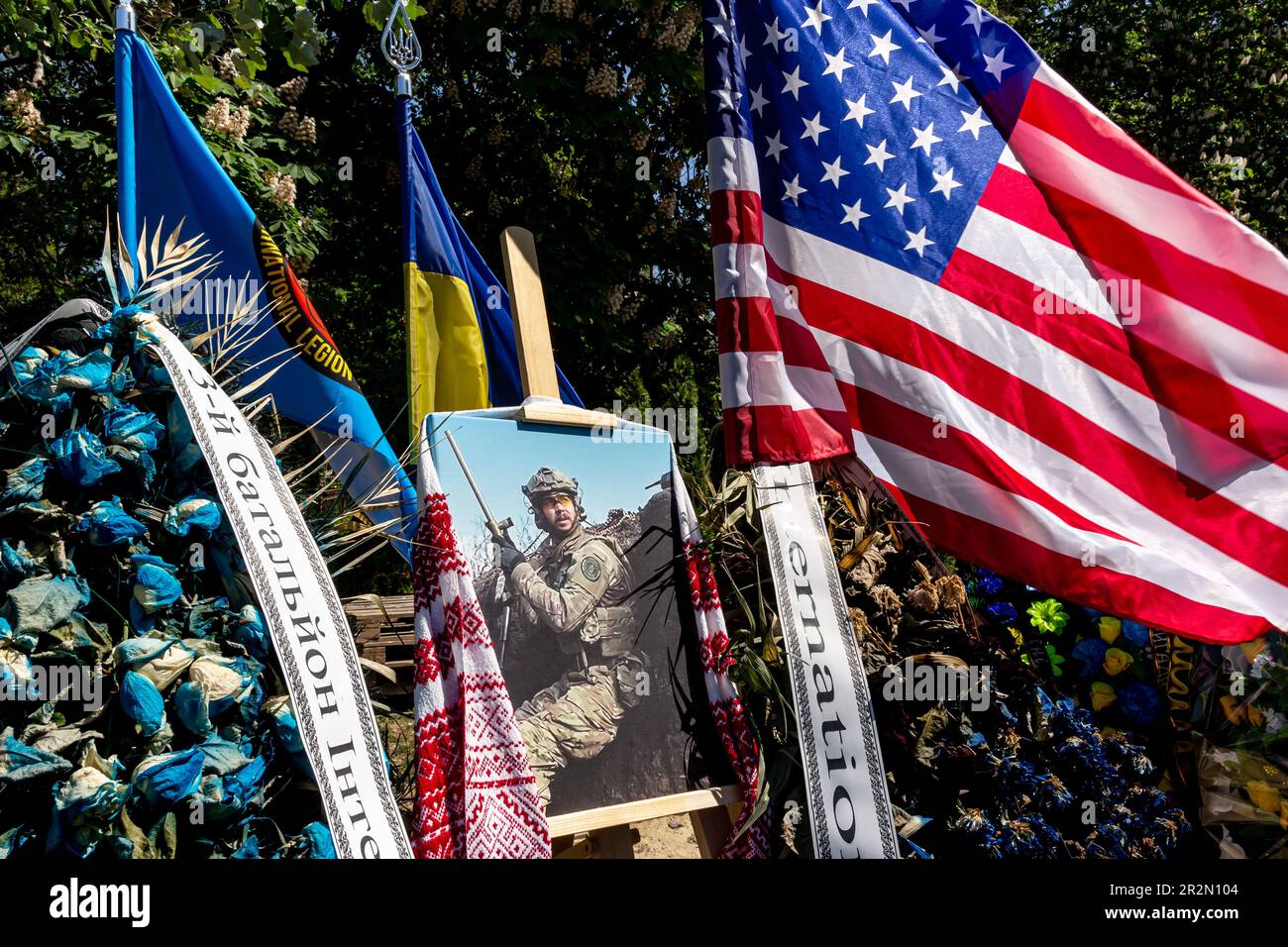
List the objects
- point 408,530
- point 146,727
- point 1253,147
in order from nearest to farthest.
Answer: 1. point 146,727
2. point 408,530
3. point 1253,147

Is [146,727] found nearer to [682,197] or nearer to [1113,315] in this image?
[1113,315]

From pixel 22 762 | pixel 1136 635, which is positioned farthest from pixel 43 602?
pixel 1136 635

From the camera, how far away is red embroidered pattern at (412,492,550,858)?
2.83 meters

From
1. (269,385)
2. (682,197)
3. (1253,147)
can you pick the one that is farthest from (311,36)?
(1253,147)

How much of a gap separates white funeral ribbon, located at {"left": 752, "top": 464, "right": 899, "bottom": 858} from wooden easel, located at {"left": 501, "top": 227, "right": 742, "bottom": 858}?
0.29 meters

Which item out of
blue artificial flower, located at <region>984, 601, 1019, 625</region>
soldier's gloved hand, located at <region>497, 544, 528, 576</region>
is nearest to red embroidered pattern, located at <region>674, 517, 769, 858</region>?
soldier's gloved hand, located at <region>497, 544, 528, 576</region>

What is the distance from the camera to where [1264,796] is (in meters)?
3.70

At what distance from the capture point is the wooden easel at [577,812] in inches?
120

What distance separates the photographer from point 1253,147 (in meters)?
10.2

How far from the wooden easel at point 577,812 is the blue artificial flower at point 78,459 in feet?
4.13

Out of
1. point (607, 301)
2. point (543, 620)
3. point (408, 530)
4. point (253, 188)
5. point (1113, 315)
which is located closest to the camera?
point (543, 620)

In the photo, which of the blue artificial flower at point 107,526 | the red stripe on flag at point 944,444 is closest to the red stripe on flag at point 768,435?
the red stripe on flag at point 944,444

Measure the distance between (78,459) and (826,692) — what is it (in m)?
2.17

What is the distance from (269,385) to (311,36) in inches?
59.1
